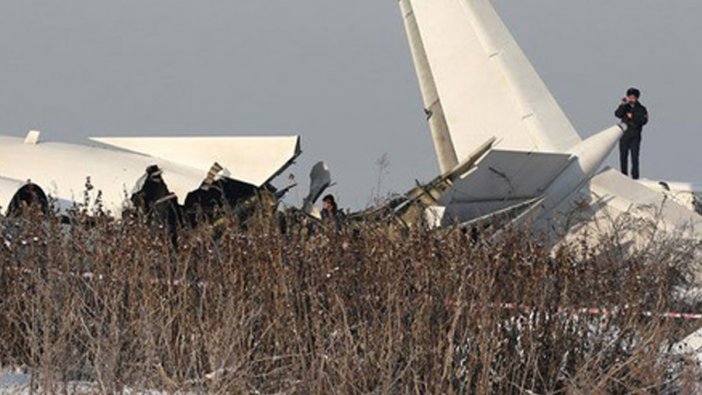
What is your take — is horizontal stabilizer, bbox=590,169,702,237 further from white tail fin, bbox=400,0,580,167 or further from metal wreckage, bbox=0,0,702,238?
white tail fin, bbox=400,0,580,167

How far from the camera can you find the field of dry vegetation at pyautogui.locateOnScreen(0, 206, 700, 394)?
11969 mm

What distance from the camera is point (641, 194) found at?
26953 millimetres

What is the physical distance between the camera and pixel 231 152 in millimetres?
24141

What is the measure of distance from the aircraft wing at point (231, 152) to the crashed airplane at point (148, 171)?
13 mm

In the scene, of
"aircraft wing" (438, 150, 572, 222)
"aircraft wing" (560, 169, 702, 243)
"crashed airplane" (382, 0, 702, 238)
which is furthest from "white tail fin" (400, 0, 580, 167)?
"aircraft wing" (438, 150, 572, 222)

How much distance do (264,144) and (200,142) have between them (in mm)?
1505

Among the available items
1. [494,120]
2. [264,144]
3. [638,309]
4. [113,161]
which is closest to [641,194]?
[494,120]

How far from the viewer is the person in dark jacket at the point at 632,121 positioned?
30.5m

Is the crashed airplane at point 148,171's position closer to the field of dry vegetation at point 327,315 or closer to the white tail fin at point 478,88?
the white tail fin at point 478,88

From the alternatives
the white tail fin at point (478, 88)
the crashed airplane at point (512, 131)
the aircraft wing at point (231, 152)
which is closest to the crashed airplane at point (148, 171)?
the aircraft wing at point (231, 152)

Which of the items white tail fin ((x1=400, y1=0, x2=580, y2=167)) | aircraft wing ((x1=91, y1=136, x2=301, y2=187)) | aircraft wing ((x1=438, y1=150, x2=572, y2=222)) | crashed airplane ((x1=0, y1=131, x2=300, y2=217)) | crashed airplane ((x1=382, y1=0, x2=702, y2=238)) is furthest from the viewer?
white tail fin ((x1=400, y1=0, x2=580, y2=167))

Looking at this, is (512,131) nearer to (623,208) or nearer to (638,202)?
(623,208)

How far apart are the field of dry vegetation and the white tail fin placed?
13.5 m

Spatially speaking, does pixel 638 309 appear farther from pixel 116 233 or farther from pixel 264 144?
pixel 264 144
